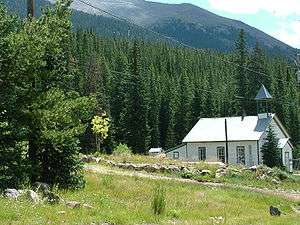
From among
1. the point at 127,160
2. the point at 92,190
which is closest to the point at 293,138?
the point at 127,160

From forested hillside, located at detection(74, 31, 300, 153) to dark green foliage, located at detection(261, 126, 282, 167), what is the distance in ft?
92.3

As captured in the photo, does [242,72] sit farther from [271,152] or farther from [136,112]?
[271,152]

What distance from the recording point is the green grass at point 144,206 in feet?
45.3

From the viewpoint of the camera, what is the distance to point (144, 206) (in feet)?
59.4

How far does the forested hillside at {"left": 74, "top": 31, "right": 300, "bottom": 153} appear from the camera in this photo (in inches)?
3543

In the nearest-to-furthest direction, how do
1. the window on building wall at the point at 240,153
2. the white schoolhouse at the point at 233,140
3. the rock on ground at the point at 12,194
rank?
the rock on ground at the point at 12,194 < the white schoolhouse at the point at 233,140 < the window on building wall at the point at 240,153

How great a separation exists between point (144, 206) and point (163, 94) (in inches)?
3668

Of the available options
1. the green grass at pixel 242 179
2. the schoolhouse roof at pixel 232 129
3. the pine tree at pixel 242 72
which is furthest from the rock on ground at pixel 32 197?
the pine tree at pixel 242 72

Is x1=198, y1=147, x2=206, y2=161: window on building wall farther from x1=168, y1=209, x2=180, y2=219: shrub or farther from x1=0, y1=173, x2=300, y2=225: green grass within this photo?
x1=168, y1=209, x2=180, y2=219: shrub

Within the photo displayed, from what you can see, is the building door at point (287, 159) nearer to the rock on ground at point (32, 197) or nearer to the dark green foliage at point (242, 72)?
the dark green foliage at point (242, 72)

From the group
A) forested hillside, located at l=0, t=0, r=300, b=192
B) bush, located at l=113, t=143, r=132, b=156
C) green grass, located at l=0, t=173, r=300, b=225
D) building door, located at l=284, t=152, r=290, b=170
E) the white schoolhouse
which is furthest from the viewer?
building door, located at l=284, t=152, r=290, b=170

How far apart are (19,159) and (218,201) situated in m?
8.17

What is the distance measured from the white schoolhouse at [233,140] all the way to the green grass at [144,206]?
3813 centimetres

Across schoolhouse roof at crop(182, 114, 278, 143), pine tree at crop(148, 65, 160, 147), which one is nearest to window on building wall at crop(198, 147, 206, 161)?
schoolhouse roof at crop(182, 114, 278, 143)
